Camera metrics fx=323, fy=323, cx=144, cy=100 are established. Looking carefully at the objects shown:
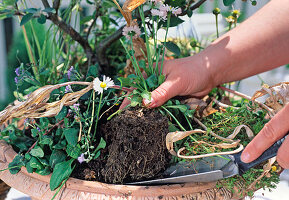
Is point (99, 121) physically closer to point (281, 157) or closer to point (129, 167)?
point (129, 167)

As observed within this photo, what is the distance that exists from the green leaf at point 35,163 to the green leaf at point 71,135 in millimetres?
82

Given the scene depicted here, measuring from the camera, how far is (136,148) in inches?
27.6

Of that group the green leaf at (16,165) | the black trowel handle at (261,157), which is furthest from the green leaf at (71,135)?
the black trowel handle at (261,157)

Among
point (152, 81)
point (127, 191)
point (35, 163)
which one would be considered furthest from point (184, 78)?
point (35, 163)

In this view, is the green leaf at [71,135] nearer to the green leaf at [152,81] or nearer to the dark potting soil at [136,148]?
the dark potting soil at [136,148]

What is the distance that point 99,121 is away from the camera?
32.3 inches

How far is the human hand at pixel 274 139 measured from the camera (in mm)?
587

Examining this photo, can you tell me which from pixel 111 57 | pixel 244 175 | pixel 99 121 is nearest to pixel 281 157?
pixel 244 175

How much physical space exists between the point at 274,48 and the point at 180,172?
359 mm

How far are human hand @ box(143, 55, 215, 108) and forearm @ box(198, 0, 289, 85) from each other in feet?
0.06

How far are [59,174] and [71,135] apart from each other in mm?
91

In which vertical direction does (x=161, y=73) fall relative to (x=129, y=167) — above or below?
above

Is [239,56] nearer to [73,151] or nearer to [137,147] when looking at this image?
[137,147]

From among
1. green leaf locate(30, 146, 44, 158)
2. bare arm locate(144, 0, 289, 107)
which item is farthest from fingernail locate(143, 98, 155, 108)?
green leaf locate(30, 146, 44, 158)
